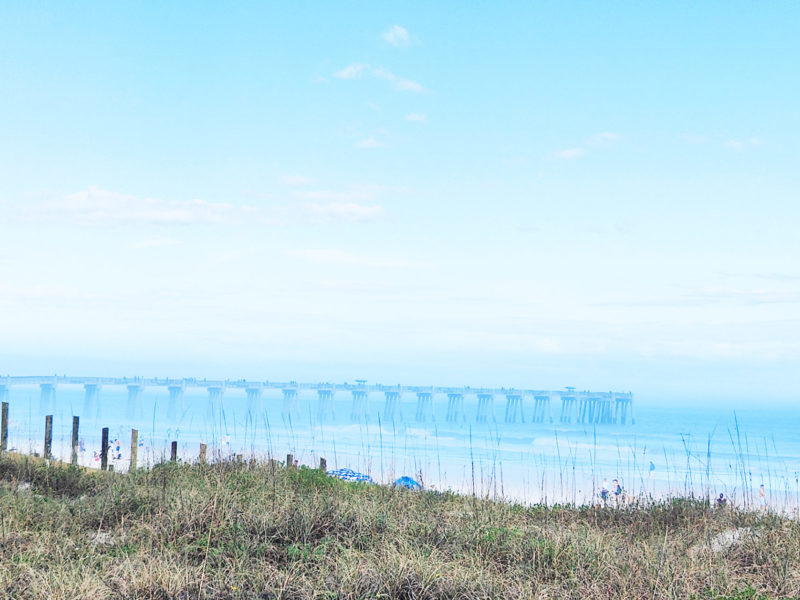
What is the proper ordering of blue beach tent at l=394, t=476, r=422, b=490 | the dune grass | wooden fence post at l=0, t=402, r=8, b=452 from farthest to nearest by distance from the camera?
wooden fence post at l=0, t=402, r=8, b=452 < blue beach tent at l=394, t=476, r=422, b=490 < the dune grass

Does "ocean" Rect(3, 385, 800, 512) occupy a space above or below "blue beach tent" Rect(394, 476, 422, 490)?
below

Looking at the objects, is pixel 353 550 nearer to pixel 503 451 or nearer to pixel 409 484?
pixel 409 484

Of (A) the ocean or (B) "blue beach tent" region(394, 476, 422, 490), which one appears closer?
(B) "blue beach tent" region(394, 476, 422, 490)

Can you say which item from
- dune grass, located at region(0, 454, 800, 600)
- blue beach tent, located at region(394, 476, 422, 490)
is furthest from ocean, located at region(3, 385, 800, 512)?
dune grass, located at region(0, 454, 800, 600)

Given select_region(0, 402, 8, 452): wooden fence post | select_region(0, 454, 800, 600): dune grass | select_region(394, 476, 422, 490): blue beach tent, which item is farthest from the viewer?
select_region(0, 402, 8, 452): wooden fence post

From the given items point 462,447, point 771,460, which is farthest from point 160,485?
point 771,460

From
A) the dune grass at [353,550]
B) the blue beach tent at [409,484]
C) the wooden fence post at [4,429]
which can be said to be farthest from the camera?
the wooden fence post at [4,429]

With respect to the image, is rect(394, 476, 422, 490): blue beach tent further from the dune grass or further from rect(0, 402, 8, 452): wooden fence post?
rect(0, 402, 8, 452): wooden fence post

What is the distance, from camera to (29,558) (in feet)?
23.0

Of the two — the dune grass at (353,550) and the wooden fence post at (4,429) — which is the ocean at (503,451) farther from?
the dune grass at (353,550)

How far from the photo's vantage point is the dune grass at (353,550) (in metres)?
6.29

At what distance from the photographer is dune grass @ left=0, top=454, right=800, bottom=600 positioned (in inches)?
248

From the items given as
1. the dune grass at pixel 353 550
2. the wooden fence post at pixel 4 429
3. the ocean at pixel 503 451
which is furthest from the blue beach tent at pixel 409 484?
the wooden fence post at pixel 4 429

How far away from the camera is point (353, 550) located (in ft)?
22.7
